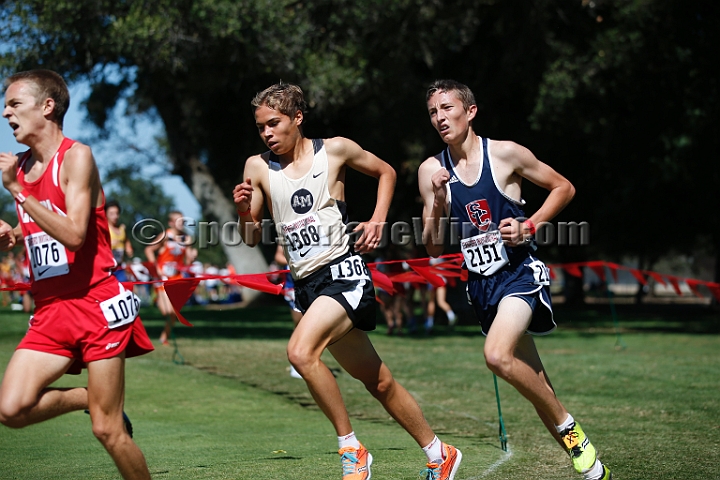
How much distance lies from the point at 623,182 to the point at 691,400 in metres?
A: 19.2

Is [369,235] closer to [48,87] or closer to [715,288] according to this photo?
[48,87]

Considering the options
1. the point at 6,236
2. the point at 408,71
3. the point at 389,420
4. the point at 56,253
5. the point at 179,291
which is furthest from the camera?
the point at 408,71

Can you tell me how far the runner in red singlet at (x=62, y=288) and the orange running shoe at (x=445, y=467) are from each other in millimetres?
1881

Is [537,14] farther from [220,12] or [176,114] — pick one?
[176,114]

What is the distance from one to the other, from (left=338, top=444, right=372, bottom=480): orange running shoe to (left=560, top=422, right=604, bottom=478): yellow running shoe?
50.2 inches

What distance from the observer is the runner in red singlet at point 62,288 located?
13.3ft

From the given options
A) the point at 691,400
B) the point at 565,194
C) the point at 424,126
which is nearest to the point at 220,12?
the point at 424,126

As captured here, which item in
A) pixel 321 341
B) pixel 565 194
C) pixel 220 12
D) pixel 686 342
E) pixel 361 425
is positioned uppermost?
pixel 220 12

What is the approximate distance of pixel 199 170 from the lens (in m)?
27.6

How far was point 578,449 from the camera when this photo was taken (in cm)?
519

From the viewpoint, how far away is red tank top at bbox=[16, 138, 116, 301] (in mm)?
4164

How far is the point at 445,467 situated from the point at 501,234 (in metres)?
1.50

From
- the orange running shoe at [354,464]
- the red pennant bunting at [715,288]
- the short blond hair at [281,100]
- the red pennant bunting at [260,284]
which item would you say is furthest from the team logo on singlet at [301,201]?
the red pennant bunting at [715,288]

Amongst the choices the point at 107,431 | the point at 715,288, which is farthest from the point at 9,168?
the point at 715,288
